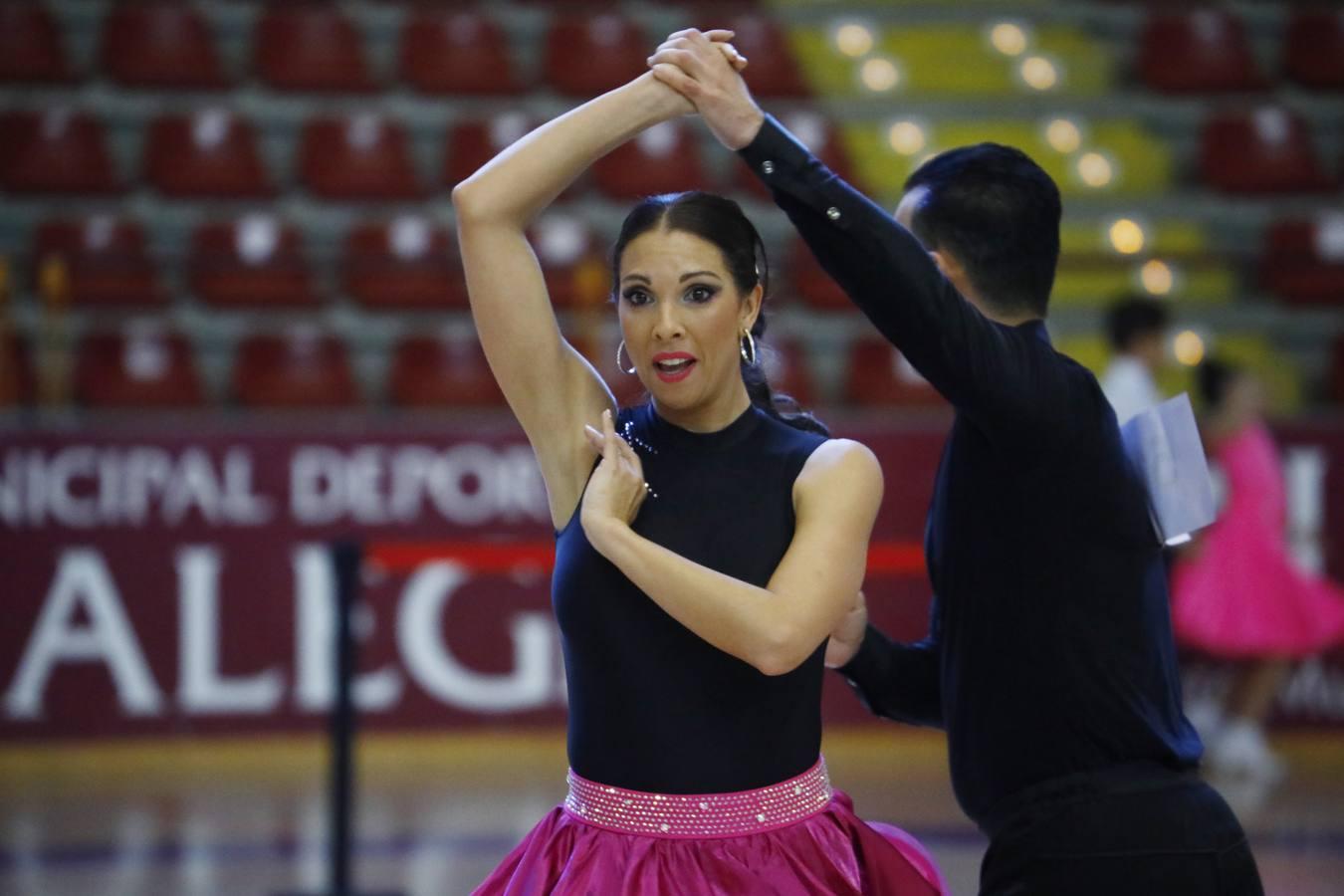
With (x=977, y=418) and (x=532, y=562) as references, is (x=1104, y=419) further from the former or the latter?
(x=532, y=562)

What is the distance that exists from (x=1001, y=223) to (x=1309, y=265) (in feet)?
24.3

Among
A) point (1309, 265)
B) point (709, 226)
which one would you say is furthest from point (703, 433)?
point (1309, 265)

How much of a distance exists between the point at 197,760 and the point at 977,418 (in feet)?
18.1

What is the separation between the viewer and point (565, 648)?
2377 millimetres

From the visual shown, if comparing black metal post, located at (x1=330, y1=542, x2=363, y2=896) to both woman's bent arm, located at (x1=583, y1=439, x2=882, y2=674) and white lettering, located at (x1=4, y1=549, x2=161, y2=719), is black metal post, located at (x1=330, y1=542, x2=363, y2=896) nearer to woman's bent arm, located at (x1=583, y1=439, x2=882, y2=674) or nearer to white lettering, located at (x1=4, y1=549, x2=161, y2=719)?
white lettering, located at (x1=4, y1=549, x2=161, y2=719)

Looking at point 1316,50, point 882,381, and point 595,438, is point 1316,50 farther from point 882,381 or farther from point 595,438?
point 595,438

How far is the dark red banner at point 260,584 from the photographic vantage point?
686cm

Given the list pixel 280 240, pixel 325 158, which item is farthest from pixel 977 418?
pixel 325 158

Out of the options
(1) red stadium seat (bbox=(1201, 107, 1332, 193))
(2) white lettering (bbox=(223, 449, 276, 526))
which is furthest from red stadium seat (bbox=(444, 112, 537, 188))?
(1) red stadium seat (bbox=(1201, 107, 1332, 193))

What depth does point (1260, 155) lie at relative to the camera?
983 centimetres

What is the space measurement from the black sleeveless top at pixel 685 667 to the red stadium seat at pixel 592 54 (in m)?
7.38

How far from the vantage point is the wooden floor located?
209 inches

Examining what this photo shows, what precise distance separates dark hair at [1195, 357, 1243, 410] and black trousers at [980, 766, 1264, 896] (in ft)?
16.6

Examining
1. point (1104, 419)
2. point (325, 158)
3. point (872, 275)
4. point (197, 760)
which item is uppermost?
point (325, 158)
